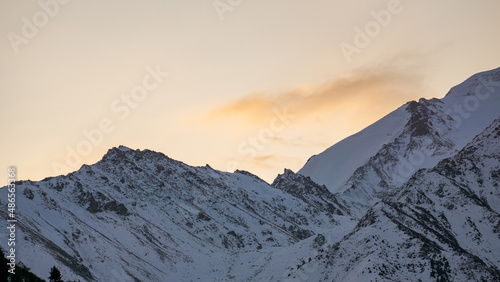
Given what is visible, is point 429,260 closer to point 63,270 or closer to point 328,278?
point 328,278

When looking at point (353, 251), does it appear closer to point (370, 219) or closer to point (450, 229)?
point (370, 219)

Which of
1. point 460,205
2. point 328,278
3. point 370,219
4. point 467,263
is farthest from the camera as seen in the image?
point 460,205

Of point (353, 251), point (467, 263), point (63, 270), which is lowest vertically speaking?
point (467, 263)

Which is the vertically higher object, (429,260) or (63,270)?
(63,270)

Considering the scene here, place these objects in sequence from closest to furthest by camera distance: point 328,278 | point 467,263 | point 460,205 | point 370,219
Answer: point 467,263 < point 328,278 < point 370,219 < point 460,205

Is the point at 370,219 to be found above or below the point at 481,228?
above

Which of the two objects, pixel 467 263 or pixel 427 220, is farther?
pixel 427 220

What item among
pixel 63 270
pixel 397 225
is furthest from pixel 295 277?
pixel 63 270

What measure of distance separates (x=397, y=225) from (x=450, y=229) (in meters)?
21.3

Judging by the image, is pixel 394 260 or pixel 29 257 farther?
pixel 29 257

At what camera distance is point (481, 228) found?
184500 mm

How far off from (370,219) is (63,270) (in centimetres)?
8022

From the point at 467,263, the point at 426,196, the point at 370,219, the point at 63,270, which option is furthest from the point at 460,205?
the point at 63,270

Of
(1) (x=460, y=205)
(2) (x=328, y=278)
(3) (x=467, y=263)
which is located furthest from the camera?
(1) (x=460, y=205)
